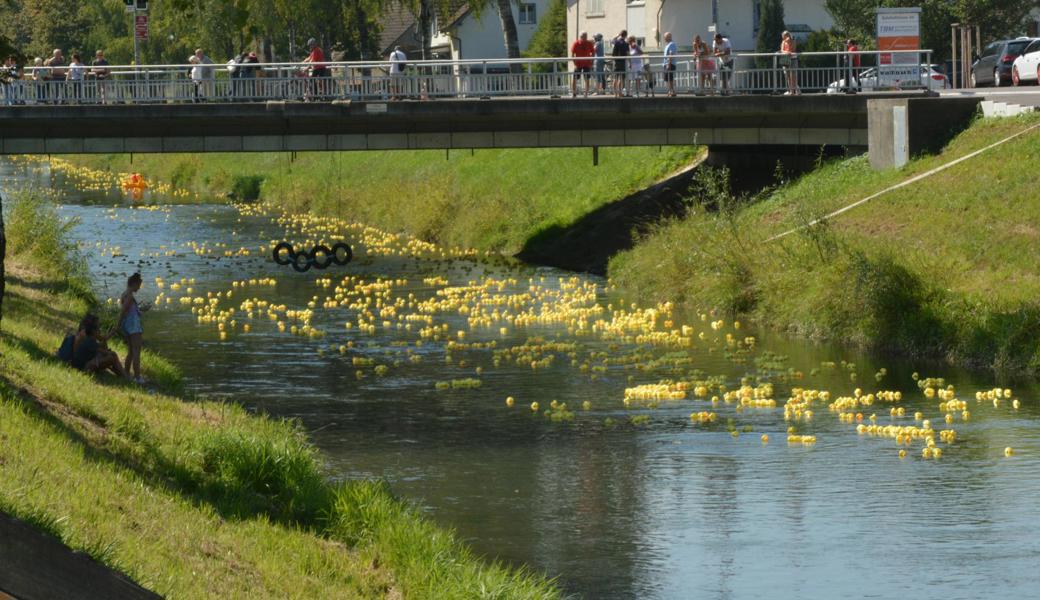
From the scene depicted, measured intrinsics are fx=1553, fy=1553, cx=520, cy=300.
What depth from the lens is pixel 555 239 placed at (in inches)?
1736

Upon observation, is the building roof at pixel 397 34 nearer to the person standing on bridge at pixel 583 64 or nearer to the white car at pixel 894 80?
the person standing on bridge at pixel 583 64

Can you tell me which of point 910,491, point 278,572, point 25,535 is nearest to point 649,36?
point 910,491

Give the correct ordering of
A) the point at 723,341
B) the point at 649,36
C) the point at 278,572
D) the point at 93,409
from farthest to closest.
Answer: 1. the point at 649,36
2. the point at 723,341
3. the point at 93,409
4. the point at 278,572

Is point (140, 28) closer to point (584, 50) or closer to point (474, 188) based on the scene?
point (474, 188)

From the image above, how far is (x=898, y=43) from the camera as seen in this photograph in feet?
127

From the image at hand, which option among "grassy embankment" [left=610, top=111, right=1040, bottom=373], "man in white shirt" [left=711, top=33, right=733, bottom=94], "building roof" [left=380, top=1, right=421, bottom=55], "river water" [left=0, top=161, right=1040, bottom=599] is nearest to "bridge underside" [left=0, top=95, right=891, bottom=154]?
"man in white shirt" [left=711, top=33, right=733, bottom=94]

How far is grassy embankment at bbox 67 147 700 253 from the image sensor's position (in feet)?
150

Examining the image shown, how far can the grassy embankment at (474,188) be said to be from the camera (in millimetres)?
45844

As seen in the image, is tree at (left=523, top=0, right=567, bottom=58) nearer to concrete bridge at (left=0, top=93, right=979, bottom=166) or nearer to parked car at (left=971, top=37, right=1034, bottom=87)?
parked car at (left=971, top=37, right=1034, bottom=87)

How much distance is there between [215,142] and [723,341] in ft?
54.9

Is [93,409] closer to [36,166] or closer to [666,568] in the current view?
[666,568]

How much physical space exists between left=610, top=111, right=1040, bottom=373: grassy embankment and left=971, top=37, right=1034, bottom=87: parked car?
15057 mm

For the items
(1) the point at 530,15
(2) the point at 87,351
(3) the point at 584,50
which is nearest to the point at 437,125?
(3) the point at 584,50

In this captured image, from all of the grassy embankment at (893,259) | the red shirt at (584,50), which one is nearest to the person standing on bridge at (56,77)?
the red shirt at (584,50)
